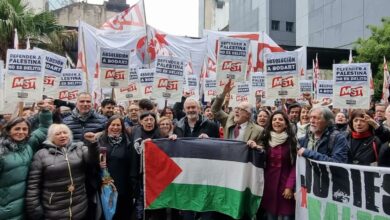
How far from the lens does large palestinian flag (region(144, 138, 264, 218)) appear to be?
5902 mm

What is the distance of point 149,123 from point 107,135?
61 cm

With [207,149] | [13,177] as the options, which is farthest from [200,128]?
[13,177]

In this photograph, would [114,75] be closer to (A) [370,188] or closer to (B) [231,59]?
(B) [231,59]

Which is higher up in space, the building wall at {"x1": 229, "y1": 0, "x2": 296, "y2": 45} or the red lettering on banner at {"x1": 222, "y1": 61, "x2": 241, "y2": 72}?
the building wall at {"x1": 229, "y1": 0, "x2": 296, "y2": 45}

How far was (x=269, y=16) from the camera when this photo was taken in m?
57.2

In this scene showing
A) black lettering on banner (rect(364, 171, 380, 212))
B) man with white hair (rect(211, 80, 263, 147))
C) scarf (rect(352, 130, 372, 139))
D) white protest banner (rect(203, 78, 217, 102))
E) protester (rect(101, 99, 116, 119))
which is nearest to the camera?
black lettering on banner (rect(364, 171, 380, 212))

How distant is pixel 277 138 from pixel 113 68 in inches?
196

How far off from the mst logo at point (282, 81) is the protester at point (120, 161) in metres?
4.04

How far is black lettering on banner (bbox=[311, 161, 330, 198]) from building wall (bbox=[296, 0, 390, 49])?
30045mm

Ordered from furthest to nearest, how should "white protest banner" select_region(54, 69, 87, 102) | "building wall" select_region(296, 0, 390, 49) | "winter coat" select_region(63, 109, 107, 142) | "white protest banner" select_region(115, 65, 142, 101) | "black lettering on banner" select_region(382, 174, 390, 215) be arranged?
1. "building wall" select_region(296, 0, 390, 49)
2. "white protest banner" select_region(115, 65, 142, 101)
3. "white protest banner" select_region(54, 69, 87, 102)
4. "winter coat" select_region(63, 109, 107, 142)
5. "black lettering on banner" select_region(382, 174, 390, 215)

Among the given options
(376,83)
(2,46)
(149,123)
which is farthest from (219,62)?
(376,83)

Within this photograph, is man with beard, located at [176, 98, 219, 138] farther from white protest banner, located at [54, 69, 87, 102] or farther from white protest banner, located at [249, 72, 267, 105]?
white protest banner, located at [249, 72, 267, 105]

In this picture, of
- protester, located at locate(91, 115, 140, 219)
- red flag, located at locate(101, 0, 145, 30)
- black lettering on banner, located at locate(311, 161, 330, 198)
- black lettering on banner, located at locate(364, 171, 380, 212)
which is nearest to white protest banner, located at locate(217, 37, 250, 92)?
protester, located at locate(91, 115, 140, 219)

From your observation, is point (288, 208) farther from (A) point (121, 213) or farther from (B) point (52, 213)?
(B) point (52, 213)
